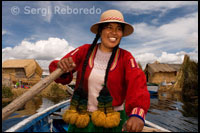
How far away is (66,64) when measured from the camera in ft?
5.58

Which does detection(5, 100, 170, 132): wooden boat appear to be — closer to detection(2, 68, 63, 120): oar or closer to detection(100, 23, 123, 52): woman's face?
detection(100, 23, 123, 52): woman's face

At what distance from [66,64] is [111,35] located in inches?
22.7

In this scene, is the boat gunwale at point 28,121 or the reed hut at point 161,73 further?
the reed hut at point 161,73

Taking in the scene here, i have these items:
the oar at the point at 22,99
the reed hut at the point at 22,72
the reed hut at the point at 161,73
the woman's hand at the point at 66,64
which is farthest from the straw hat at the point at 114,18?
the reed hut at the point at 161,73

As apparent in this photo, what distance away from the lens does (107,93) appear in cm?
158

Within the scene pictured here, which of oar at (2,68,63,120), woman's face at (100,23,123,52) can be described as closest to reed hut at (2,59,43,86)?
woman's face at (100,23,123,52)

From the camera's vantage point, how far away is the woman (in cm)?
152

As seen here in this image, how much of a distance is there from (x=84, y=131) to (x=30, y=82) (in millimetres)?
19977

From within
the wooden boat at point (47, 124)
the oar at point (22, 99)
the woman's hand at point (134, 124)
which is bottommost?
the wooden boat at point (47, 124)

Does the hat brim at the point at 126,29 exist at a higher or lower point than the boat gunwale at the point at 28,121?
higher

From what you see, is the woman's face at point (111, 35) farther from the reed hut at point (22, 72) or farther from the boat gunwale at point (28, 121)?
the reed hut at point (22, 72)

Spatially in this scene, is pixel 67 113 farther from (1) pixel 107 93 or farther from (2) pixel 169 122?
(2) pixel 169 122

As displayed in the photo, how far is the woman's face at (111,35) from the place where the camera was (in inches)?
68.9

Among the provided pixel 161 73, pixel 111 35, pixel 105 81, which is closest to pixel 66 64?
pixel 105 81
